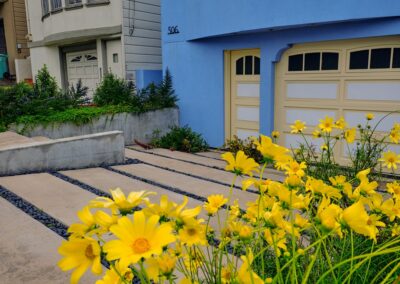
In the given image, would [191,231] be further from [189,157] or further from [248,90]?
[248,90]

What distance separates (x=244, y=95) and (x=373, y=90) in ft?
8.55

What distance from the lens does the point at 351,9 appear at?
5.59 m

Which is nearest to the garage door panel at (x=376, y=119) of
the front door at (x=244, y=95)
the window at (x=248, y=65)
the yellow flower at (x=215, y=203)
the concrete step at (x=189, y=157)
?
the front door at (x=244, y=95)

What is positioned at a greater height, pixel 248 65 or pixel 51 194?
pixel 248 65

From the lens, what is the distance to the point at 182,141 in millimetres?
8180

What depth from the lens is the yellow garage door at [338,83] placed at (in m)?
5.89

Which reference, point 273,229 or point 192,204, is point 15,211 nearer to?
point 192,204

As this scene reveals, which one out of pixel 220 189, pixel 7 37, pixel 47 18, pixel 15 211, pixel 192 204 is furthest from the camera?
pixel 7 37

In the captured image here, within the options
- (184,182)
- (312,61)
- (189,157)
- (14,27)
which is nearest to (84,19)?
(189,157)

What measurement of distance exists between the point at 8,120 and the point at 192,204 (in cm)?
458

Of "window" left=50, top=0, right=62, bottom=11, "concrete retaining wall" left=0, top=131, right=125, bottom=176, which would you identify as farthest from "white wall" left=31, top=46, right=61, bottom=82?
"concrete retaining wall" left=0, top=131, right=125, bottom=176

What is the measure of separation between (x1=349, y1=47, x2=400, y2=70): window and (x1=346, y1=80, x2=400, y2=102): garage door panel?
0.26 m

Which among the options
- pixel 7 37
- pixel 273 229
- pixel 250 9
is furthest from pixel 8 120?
pixel 7 37

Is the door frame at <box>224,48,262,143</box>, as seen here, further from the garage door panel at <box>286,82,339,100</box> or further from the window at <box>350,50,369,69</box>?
the window at <box>350,50,369,69</box>
